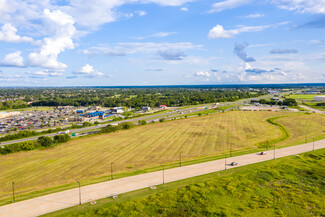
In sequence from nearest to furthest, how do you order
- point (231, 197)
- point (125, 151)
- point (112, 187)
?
point (231, 197) < point (112, 187) < point (125, 151)

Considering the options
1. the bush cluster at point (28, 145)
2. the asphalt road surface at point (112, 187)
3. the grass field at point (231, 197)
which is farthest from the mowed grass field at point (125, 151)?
the grass field at point (231, 197)

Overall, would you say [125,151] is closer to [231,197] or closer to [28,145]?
[28,145]

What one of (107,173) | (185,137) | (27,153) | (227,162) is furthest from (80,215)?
(185,137)

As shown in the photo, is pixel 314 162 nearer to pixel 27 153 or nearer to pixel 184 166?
pixel 184 166

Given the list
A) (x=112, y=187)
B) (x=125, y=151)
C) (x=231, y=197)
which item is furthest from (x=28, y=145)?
(x=231, y=197)

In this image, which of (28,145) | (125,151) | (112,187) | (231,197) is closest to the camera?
(231,197)

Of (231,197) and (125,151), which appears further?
(125,151)

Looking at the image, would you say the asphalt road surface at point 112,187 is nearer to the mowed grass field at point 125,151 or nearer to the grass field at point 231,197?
the grass field at point 231,197
